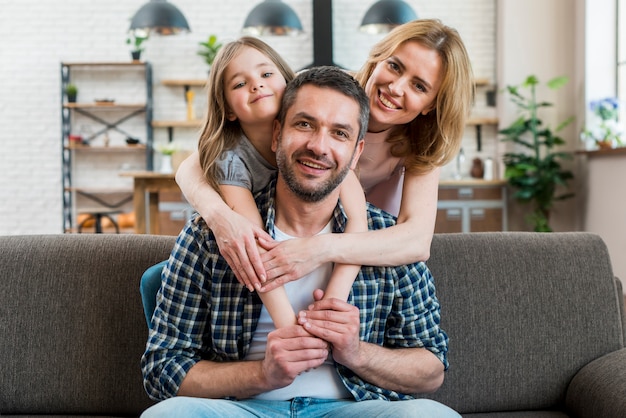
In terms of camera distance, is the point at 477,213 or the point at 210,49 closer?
the point at 477,213

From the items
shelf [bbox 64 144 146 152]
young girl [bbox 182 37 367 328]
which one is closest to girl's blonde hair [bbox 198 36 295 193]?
young girl [bbox 182 37 367 328]

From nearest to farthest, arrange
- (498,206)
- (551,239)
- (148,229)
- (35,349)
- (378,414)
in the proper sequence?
(378,414), (35,349), (551,239), (148,229), (498,206)

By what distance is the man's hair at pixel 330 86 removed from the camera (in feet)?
5.08

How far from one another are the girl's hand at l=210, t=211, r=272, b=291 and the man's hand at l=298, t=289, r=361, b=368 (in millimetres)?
125

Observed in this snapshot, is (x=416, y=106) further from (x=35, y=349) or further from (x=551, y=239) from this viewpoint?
(x=35, y=349)

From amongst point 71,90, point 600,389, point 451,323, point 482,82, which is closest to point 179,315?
point 451,323

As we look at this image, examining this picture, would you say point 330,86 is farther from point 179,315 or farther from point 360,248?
point 179,315

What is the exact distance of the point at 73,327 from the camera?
189 cm

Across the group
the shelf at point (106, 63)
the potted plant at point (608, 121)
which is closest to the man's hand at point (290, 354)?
the potted plant at point (608, 121)

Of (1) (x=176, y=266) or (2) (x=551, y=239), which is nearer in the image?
(1) (x=176, y=266)

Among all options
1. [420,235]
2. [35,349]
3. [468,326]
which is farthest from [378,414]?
[35,349]

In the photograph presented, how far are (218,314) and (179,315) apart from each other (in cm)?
9

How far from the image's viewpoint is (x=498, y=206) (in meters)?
6.66

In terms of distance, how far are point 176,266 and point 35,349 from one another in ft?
1.84
